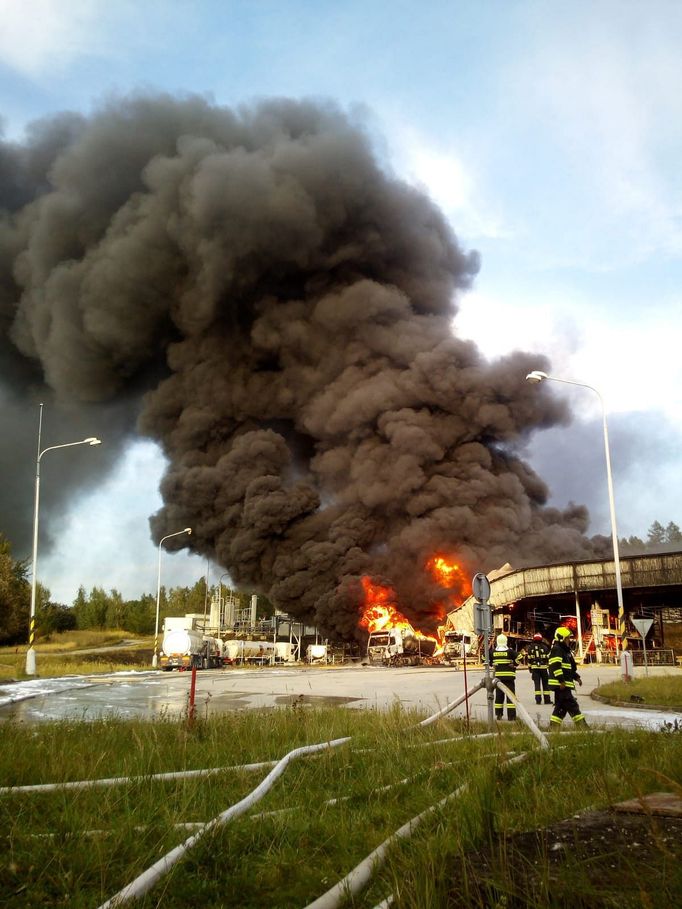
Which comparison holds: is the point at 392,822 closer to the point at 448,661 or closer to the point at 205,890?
the point at 205,890

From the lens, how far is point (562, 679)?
9734mm

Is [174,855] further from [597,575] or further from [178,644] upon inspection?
[597,575]

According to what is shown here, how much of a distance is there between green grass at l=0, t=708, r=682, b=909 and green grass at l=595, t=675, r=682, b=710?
6346 millimetres

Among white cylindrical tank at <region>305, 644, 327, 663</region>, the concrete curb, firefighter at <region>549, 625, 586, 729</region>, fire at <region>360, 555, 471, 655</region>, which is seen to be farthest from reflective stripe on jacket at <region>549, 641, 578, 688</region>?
white cylindrical tank at <region>305, 644, 327, 663</region>

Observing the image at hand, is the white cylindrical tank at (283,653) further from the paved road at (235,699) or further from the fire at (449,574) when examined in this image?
the paved road at (235,699)

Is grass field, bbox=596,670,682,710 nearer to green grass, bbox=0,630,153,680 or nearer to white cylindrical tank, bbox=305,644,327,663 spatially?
green grass, bbox=0,630,153,680

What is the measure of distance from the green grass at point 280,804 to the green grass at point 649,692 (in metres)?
6.35

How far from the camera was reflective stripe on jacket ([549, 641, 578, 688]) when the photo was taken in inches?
384

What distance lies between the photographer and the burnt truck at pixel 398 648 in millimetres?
37906

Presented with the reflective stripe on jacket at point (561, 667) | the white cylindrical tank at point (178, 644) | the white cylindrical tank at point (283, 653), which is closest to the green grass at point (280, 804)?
the reflective stripe on jacket at point (561, 667)

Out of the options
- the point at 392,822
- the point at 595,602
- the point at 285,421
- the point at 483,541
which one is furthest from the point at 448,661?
the point at 392,822

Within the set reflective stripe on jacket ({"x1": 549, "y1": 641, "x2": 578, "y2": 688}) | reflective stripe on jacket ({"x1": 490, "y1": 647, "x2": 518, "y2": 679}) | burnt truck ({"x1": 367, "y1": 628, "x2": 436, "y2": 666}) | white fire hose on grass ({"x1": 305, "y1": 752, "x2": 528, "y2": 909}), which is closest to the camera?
white fire hose on grass ({"x1": 305, "y1": 752, "x2": 528, "y2": 909})

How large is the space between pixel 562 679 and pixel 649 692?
17.4ft

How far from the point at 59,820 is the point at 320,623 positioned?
38710mm
